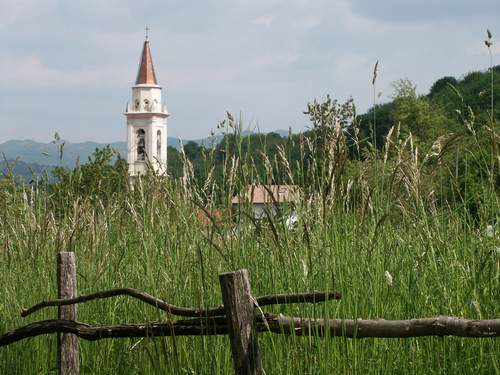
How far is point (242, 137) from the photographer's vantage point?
324 cm

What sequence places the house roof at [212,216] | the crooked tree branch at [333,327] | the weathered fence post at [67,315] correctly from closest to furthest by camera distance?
the crooked tree branch at [333,327]
the house roof at [212,216]
the weathered fence post at [67,315]

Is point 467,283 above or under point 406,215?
under

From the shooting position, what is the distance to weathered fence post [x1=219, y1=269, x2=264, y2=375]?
105 inches

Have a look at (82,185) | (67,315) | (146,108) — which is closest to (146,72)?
(146,108)

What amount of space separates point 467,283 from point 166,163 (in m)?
1.86

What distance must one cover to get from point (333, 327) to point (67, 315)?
1.78 meters

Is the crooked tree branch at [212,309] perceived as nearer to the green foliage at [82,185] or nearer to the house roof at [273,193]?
the house roof at [273,193]

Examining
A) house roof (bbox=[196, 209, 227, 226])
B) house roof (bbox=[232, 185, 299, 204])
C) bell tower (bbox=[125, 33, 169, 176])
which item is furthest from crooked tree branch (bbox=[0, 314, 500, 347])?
bell tower (bbox=[125, 33, 169, 176])

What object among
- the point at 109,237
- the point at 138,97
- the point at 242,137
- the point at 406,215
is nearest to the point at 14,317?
the point at 109,237

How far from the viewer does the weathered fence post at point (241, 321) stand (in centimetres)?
268

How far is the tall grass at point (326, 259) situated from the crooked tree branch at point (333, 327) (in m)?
0.05

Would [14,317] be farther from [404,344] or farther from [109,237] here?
[404,344]

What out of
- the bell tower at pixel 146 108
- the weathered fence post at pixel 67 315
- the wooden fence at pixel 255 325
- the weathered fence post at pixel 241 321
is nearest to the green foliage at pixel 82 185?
the weathered fence post at pixel 67 315

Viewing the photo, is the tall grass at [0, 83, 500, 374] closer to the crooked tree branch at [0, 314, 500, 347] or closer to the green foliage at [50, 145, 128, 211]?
the crooked tree branch at [0, 314, 500, 347]
